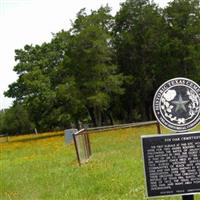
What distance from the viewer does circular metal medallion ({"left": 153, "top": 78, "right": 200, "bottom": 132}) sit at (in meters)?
7.94

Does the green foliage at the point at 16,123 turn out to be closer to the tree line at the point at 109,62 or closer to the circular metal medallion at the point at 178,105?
the tree line at the point at 109,62

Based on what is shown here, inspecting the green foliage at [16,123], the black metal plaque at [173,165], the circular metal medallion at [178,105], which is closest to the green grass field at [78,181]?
the black metal plaque at [173,165]

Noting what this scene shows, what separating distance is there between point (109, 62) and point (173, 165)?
56568 mm

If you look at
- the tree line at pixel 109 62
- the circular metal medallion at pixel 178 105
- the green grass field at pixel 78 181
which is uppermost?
the tree line at pixel 109 62

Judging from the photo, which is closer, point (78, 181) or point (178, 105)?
point (178, 105)

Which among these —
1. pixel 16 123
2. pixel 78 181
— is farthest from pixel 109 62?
pixel 78 181

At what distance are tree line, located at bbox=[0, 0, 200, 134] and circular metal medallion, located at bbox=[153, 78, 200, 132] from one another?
50.8m

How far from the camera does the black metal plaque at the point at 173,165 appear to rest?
7.87 metres

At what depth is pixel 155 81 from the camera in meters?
69.1

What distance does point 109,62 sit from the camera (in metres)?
64.2

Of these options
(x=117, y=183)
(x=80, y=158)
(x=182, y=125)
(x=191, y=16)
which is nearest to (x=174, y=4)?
(x=191, y=16)

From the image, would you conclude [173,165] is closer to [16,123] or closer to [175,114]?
[175,114]

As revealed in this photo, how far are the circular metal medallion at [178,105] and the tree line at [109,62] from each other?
50751 mm

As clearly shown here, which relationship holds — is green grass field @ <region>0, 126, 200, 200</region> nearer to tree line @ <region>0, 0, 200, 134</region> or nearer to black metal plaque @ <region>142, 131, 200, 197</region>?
black metal plaque @ <region>142, 131, 200, 197</region>
